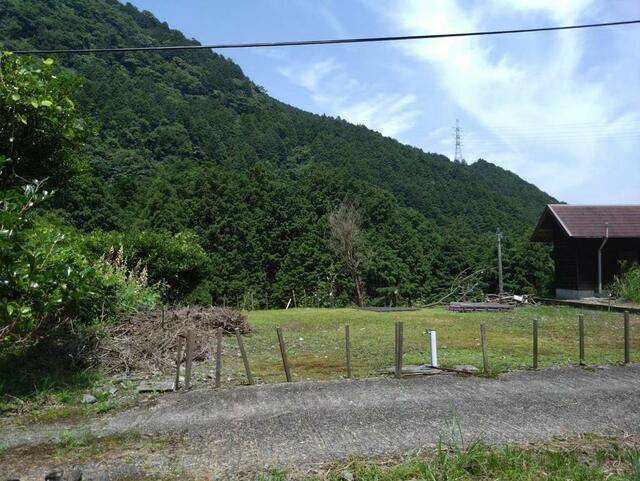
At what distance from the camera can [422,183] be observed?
65500 mm

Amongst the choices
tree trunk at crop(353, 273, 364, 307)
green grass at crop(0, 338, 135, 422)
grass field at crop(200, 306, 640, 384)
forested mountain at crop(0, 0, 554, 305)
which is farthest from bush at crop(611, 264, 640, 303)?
green grass at crop(0, 338, 135, 422)

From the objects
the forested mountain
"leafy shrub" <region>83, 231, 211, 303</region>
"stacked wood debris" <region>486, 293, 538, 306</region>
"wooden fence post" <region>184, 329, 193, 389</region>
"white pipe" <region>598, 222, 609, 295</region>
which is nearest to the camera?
"wooden fence post" <region>184, 329, 193, 389</region>

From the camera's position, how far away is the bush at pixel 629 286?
66.4ft

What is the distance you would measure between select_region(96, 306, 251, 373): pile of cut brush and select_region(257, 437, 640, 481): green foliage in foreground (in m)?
5.13

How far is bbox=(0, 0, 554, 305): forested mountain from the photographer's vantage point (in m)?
38.4

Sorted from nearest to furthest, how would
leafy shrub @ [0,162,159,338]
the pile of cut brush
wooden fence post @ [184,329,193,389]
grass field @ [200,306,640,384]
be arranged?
leafy shrub @ [0,162,159,338]
wooden fence post @ [184,329,193,389]
the pile of cut brush
grass field @ [200,306,640,384]

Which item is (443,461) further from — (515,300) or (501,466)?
(515,300)

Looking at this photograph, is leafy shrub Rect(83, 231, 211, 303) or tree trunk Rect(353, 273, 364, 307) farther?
tree trunk Rect(353, 273, 364, 307)

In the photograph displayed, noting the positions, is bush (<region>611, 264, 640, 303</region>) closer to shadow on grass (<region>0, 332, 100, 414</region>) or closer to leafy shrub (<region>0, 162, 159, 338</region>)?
shadow on grass (<region>0, 332, 100, 414</region>)

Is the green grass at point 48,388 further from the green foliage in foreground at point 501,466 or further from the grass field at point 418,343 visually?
the green foliage in foreground at point 501,466

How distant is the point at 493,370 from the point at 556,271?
69.6 ft

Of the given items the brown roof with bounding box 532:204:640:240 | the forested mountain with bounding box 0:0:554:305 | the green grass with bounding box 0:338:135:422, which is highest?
the forested mountain with bounding box 0:0:554:305

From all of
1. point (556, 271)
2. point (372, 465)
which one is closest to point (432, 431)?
point (372, 465)

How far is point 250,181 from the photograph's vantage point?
149 ft
